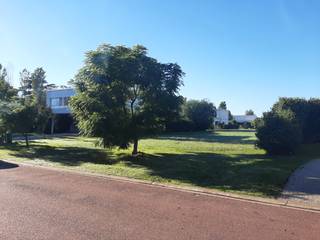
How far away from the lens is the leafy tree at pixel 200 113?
58.0 metres

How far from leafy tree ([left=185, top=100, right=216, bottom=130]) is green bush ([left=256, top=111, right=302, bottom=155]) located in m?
40.8

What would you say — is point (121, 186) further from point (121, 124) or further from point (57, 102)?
point (57, 102)

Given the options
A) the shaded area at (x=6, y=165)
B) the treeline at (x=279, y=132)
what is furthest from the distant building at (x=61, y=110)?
the treeline at (x=279, y=132)

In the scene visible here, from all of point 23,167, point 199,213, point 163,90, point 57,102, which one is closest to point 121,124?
point 163,90

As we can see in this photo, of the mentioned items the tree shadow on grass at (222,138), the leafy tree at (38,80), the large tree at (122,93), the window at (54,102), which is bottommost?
the tree shadow on grass at (222,138)

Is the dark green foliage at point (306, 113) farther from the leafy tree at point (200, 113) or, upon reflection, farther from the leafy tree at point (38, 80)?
the leafy tree at point (38, 80)

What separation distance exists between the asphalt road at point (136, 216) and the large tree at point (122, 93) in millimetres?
6236

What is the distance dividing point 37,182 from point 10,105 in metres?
14.1

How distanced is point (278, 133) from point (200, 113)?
4351cm

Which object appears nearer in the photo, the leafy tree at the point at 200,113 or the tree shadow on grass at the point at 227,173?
the tree shadow on grass at the point at 227,173

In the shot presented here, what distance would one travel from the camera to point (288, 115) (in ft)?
53.0

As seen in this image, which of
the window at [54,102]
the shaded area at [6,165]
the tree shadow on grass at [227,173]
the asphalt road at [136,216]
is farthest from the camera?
the window at [54,102]

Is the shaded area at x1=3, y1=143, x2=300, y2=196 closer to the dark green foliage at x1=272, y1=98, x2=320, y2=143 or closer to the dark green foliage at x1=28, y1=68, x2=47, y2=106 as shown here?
the dark green foliage at x1=272, y1=98, x2=320, y2=143

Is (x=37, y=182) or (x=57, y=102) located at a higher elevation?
(x=57, y=102)
